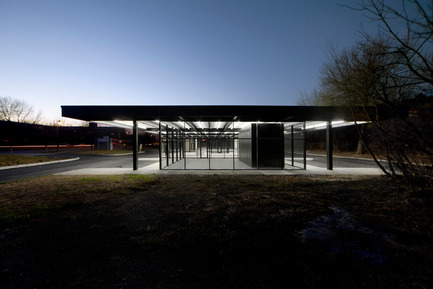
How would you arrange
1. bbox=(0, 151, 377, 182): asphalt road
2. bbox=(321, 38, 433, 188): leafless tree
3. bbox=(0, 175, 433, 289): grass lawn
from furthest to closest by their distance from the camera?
bbox=(0, 151, 377, 182): asphalt road < bbox=(321, 38, 433, 188): leafless tree < bbox=(0, 175, 433, 289): grass lawn

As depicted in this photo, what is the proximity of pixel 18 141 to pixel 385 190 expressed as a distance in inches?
2598

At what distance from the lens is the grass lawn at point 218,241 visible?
265 centimetres

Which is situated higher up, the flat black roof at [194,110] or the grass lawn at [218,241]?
Answer: the flat black roof at [194,110]

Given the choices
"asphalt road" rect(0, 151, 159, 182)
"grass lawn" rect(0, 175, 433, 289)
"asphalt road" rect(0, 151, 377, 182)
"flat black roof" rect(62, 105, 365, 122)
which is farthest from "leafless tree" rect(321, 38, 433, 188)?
"asphalt road" rect(0, 151, 159, 182)

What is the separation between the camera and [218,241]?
12.0 feet

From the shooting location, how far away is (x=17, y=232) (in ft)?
13.6

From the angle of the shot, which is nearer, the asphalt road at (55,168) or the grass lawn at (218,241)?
the grass lawn at (218,241)

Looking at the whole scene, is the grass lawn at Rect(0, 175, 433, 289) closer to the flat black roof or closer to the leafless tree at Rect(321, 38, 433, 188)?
the leafless tree at Rect(321, 38, 433, 188)

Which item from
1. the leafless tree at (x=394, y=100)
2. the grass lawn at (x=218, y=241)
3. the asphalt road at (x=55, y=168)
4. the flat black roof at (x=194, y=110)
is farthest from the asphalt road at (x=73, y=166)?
the leafless tree at (x=394, y=100)

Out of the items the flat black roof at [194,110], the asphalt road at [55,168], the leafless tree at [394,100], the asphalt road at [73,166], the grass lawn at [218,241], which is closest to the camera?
the grass lawn at [218,241]

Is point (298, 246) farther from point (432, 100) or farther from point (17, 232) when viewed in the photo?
point (17, 232)

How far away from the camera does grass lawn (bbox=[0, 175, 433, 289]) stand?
2.65 meters

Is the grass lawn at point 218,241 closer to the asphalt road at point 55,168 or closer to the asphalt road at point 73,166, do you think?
the asphalt road at point 55,168

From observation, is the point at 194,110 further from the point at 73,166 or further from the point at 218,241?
the point at 73,166
